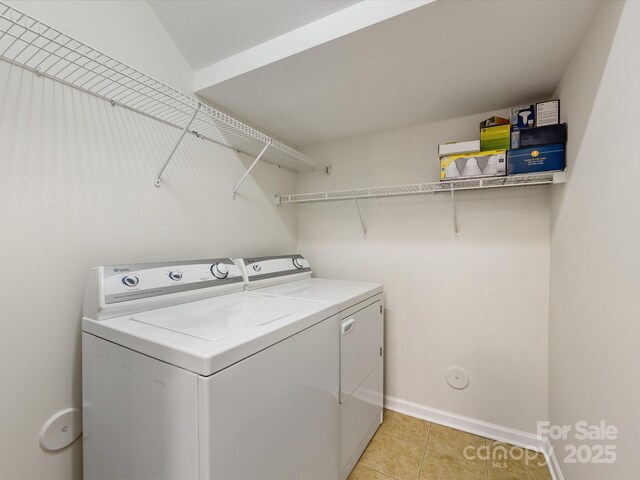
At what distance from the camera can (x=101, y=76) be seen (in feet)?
3.50

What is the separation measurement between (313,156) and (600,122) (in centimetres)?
188

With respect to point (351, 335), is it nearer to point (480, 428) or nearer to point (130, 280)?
point (130, 280)

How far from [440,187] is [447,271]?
59cm

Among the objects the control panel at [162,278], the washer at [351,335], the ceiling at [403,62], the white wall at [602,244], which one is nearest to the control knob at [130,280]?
the control panel at [162,278]

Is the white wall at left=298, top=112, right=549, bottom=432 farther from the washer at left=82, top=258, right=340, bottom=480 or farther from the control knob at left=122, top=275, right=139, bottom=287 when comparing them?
the control knob at left=122, top=275, right=139, bottom=287

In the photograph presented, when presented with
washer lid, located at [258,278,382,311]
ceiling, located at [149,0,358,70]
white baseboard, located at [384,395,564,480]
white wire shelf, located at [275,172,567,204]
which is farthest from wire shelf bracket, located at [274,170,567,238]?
white baseboard, located at [384,395,564,480]

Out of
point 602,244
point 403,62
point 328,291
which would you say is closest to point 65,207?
point 328,291

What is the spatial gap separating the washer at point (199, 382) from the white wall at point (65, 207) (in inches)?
4.8

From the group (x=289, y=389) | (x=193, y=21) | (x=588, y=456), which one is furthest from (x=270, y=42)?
(x=588, y=456)

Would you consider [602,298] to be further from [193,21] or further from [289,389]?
[193,21]

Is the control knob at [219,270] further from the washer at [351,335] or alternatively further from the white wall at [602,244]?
the white wall at [602,244]

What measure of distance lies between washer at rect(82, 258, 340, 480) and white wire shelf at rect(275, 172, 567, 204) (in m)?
1.07

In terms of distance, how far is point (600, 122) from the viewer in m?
1.07

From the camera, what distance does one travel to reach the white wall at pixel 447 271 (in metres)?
1.75
